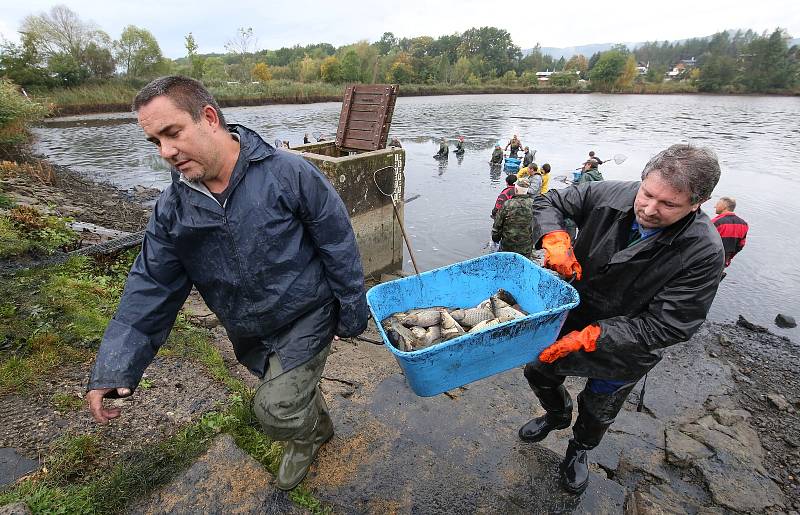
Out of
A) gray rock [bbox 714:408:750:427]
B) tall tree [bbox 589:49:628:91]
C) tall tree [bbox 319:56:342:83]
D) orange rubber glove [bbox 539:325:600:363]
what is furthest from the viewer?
tall tree [bbox 589:49:628:91]

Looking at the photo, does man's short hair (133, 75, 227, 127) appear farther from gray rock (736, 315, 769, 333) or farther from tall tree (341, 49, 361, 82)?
tall tree (341, 49, 361, 82)

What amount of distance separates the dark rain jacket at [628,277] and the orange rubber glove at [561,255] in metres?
0.06

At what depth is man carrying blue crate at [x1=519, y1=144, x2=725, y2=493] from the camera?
192 centimetres

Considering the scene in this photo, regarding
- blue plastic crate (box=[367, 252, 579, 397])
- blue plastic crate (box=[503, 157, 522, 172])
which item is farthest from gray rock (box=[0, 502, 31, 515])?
blue plastic crate (box=[503, 157, 522, 172])

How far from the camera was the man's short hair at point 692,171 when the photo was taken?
1.82 metres

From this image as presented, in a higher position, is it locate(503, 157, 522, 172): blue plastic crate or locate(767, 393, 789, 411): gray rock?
locate(503, 157, 522, 172): blue plastic crate

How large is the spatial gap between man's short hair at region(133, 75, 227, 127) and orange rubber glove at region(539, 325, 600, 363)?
2048 mm

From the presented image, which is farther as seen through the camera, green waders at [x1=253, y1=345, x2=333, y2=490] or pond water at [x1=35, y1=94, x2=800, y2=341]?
pond water at [x1=35, y1=94, x2=800, y2=341]

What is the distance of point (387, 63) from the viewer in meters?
73.4

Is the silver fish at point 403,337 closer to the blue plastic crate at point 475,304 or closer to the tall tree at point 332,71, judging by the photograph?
the blue plastic crate at point 475,304

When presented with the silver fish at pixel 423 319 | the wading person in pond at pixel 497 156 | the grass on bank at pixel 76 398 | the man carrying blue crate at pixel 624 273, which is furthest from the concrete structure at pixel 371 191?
the wading person in pond at pixel 497 156

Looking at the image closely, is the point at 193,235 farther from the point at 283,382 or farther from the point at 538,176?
the point at 538,176

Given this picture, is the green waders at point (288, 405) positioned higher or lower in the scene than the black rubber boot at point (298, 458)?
higher

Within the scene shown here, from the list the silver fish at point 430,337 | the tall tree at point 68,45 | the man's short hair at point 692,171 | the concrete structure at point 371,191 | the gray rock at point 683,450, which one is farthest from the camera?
the tall tree at point 68,45
